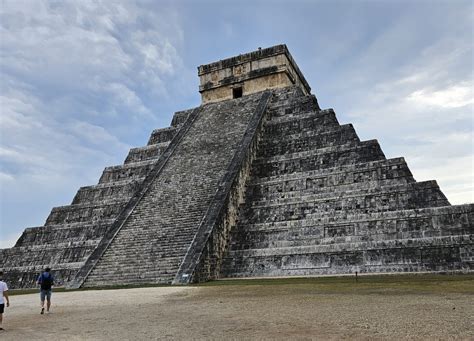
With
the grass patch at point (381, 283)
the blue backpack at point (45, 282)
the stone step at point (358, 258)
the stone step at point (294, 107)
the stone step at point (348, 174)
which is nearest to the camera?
the blue backpack at point (45, 282)

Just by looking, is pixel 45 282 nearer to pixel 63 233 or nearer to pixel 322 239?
pixel 322 239

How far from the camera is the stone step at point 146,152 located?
1978 centimetres

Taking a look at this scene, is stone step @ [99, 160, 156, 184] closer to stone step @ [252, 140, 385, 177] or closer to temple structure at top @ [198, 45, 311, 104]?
stone step @ [252, 140, 385, 177]

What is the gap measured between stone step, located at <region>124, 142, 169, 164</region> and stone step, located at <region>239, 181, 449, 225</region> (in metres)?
6.52

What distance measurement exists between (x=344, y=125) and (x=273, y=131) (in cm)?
317

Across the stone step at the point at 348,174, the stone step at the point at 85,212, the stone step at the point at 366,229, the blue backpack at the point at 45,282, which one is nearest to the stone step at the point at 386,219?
the stone step at the point at 366,229

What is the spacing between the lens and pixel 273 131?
18125 mm

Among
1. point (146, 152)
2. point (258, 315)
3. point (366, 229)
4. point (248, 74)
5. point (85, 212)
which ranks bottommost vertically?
point (258, 315)

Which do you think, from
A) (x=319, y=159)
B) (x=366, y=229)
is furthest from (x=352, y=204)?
(x=319, y=159)

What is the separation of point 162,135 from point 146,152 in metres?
1.40

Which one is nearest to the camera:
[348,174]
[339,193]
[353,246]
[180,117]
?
[353,246]

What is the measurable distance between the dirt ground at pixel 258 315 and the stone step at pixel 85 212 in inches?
280

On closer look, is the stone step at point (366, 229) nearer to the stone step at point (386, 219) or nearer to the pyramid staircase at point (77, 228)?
the stone step at point (386, 219)

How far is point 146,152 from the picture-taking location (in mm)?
20172
